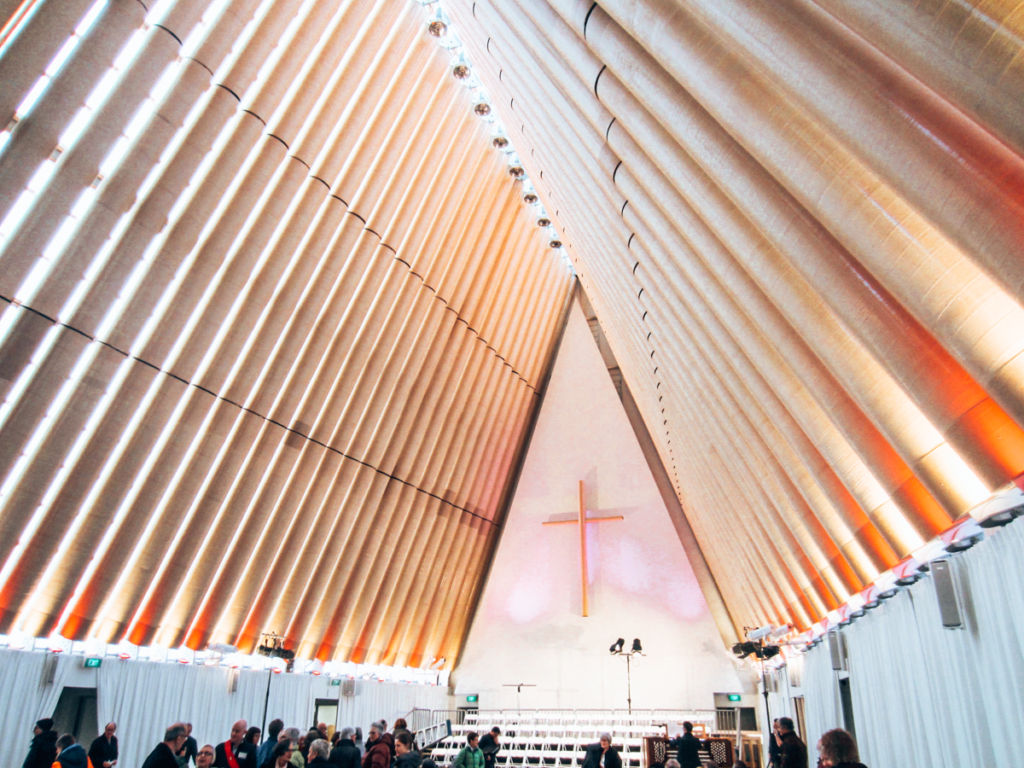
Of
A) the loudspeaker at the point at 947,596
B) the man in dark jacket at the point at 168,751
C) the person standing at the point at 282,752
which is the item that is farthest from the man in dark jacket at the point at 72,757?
the loudspeaker at the point at 947,596

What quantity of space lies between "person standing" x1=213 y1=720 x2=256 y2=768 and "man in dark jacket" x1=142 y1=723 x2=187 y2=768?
5.99 feet

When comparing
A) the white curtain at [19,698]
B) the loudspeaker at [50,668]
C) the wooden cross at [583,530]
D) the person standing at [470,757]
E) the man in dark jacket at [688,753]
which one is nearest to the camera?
the person standing at [470,757]

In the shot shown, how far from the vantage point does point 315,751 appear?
4.48 meters

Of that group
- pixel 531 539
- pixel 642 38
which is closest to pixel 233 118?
pixel 642 38

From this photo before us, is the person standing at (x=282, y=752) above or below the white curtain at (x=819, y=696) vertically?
below

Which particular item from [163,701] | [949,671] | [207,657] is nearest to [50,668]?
[163,701]

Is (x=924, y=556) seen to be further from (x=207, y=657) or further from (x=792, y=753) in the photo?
(x=207, y=657)

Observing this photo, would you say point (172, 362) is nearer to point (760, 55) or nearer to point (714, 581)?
point (760, 55)

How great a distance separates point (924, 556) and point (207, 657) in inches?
421

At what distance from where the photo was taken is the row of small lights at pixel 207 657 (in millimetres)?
9148

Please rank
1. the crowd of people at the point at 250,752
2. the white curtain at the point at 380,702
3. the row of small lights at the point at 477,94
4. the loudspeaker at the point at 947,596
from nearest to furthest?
the loudspeaker at the point at 947,596 → the crowd of people at the point at 250,752 → the row of small lights at the point at 477,94 → the white curtain at the point at 380,702

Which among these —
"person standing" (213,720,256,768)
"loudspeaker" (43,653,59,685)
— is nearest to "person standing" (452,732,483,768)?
"person standing" (213,720,256,768)

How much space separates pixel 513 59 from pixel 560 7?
3.00 metres

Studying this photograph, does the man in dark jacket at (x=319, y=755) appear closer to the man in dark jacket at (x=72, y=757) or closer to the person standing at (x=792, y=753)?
the man in dark jacket at (x=72, y=757)
